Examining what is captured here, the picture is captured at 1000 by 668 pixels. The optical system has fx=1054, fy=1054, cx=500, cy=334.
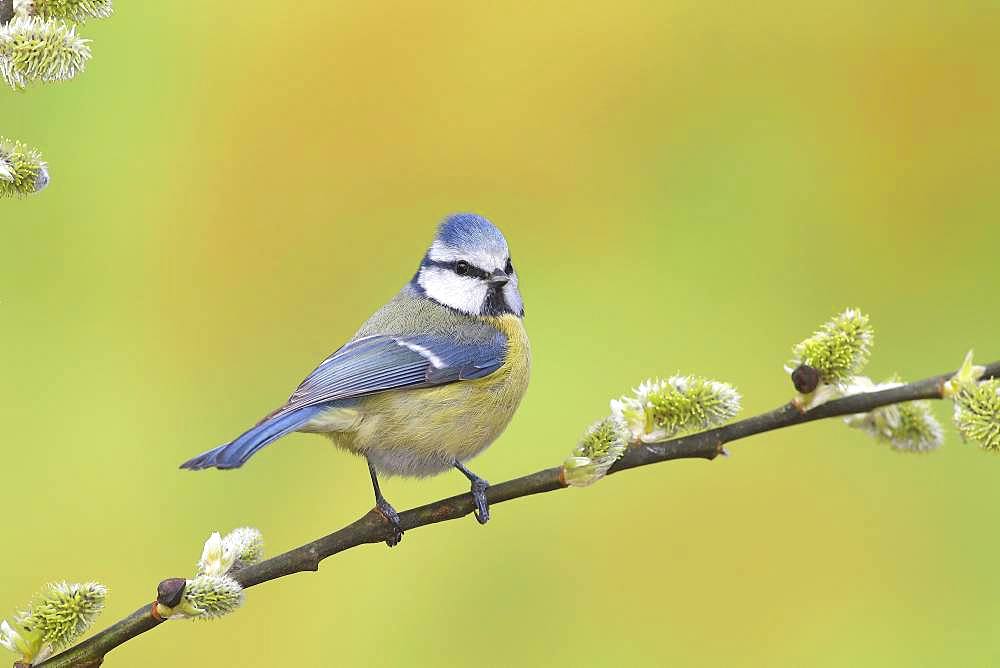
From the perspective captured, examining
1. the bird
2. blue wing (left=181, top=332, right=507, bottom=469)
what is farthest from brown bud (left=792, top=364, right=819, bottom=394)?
blue wing (left=181, top=332, right=507, bottom=469)

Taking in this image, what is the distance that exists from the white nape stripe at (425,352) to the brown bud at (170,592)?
575 millimetres

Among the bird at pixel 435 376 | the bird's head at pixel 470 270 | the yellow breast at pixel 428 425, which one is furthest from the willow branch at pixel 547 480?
the bird's head at pixel 470 270

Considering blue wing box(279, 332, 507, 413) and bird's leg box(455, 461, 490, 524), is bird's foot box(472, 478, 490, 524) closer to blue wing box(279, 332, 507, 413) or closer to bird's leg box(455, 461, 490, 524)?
bird's leg box(455, 461, 490, 524)

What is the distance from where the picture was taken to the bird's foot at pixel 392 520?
0.87 meters

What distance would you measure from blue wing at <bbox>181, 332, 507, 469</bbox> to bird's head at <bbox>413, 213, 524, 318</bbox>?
7 centimetres

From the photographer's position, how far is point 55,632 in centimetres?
62

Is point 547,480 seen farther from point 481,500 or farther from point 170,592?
point 170,592

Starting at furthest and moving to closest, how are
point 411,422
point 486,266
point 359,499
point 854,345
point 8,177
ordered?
point 359,499 < point 486,266 < point 411,422 < point 854,345 < point 8,177

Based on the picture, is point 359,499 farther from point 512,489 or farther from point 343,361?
point 512,489

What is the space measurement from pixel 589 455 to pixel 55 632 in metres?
0.36

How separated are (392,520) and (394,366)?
0.98 feet

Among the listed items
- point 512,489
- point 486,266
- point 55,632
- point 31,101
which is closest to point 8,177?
point 55,632

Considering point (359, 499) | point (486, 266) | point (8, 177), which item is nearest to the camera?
point (8, 177)

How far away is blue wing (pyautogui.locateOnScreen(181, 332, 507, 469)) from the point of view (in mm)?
1053
